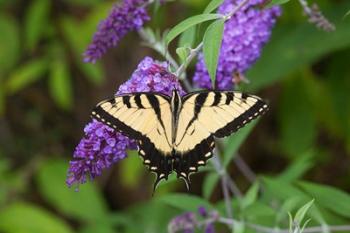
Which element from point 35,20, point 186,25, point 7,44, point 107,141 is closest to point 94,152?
point 107,141

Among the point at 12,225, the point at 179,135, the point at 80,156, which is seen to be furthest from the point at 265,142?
the point at 80,156

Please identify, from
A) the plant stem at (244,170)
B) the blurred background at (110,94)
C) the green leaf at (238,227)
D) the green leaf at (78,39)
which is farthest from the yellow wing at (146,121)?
the green leaf at (78,39)

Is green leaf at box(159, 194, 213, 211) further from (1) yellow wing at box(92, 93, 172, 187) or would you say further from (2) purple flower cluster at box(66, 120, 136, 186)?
(2) purple flower cluster at box(66, 120, 136, 186)

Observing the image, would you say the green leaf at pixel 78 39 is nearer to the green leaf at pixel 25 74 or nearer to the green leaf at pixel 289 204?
the green leaf at pixel 25 74

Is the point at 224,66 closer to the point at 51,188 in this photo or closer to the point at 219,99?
the point at 219,99

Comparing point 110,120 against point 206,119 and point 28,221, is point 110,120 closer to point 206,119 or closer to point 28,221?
point 206,119

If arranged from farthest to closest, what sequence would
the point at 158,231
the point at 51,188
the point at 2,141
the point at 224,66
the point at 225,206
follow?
the point at 2,141
the point at 51,188
the point at 158,231
the point at 225,206
the point at 224,66
